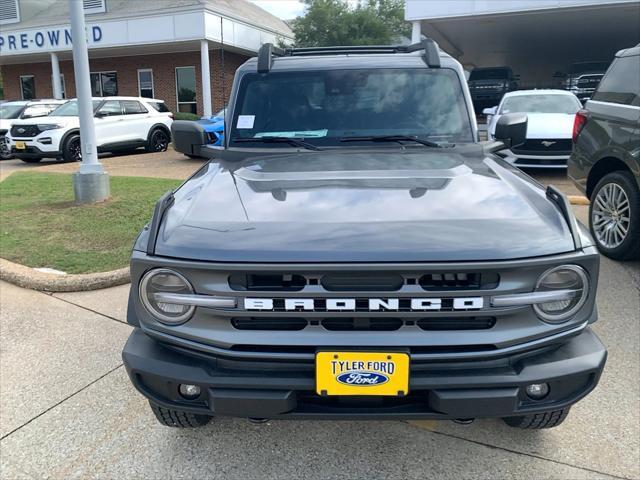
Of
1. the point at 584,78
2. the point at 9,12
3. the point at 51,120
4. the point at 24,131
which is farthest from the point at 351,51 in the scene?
the point at 9,12

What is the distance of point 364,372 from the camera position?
1991 mm

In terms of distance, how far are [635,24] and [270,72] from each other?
21.0 meters

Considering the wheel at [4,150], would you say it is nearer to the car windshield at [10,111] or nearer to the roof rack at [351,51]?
the car windshield at [10,111]

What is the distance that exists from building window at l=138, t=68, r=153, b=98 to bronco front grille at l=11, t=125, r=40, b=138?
37.9 ft

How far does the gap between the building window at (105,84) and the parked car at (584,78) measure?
19378mm

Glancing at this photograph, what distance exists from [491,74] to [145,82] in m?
15.0

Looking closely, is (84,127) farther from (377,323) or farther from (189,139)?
(377,323)

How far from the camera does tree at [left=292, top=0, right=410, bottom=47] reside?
96.2ft

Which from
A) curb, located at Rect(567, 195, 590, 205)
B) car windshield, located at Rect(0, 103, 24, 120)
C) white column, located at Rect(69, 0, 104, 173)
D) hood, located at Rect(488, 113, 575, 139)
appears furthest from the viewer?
car windshield, located at Rect(0, 103, 24, 120)

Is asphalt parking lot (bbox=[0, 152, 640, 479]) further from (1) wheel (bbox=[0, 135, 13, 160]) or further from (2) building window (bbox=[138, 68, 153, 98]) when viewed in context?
(2) building window (bbox=[138, 68, 153, 98])

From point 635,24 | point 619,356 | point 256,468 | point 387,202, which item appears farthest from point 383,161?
point 635,24

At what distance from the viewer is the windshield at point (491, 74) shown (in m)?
20.9

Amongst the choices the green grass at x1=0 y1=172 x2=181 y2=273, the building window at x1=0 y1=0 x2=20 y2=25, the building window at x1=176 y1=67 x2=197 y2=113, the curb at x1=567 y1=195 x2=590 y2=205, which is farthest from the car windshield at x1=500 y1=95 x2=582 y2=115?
the building window at x1=0 y1=0 x2=20 y2=25

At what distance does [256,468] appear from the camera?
2.52m
